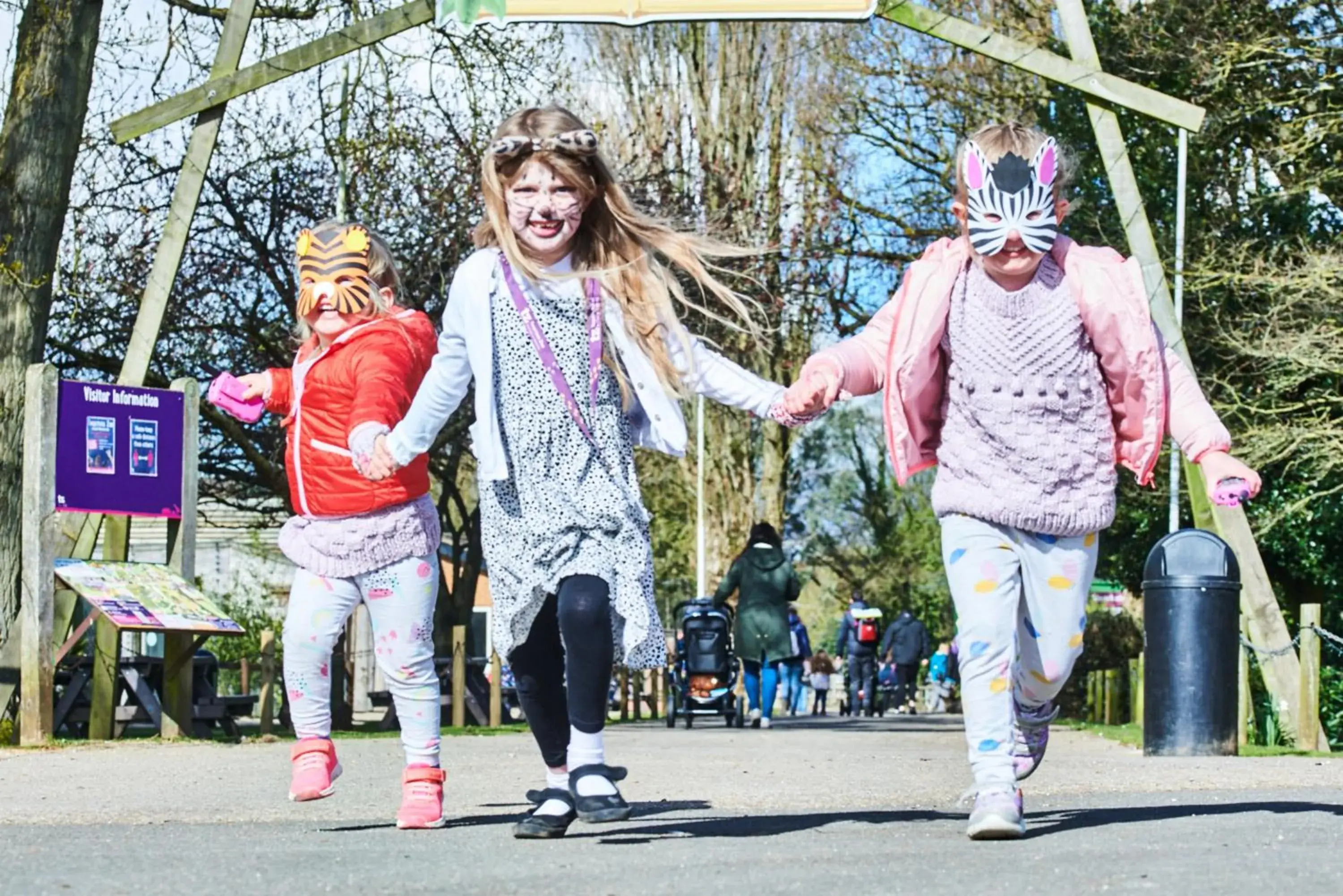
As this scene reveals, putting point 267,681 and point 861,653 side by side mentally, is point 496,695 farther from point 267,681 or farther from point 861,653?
Answer: point 861,653

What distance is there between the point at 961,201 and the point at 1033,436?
70 centimetres

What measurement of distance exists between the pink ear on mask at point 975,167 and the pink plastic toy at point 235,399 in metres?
2.42

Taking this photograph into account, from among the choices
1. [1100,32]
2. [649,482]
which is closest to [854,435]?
[649,482]

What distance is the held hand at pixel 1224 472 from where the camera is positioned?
18.9ft

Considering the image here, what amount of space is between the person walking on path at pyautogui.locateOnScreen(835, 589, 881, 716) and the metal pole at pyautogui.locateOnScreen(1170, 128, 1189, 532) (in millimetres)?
6778

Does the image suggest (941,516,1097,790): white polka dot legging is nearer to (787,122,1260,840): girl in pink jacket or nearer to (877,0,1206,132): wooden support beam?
(787,122,1260,840): girl in pink jacket

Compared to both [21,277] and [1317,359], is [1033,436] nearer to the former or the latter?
[21,277]

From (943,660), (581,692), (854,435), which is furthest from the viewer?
(854,435)

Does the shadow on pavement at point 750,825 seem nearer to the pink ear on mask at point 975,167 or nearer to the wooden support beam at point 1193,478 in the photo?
the pink ear on mask at point 975,167

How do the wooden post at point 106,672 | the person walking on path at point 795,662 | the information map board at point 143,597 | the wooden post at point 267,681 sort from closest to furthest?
the information map board at point 143,597, the wooden post at point 106,672, the wooden post at point 267,681, the person walking on path at point 795,662

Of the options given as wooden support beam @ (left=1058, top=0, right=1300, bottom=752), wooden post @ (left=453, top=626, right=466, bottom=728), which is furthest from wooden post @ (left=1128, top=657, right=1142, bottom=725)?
wooden post @ (left=453, top=626, right=466, bottom=728)

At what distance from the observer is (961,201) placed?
6176 mm

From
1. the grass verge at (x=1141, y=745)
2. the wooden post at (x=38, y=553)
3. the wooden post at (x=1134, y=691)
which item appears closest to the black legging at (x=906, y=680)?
the wooden post at (x=1134, y=691)

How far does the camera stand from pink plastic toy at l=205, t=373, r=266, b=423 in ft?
23.5
